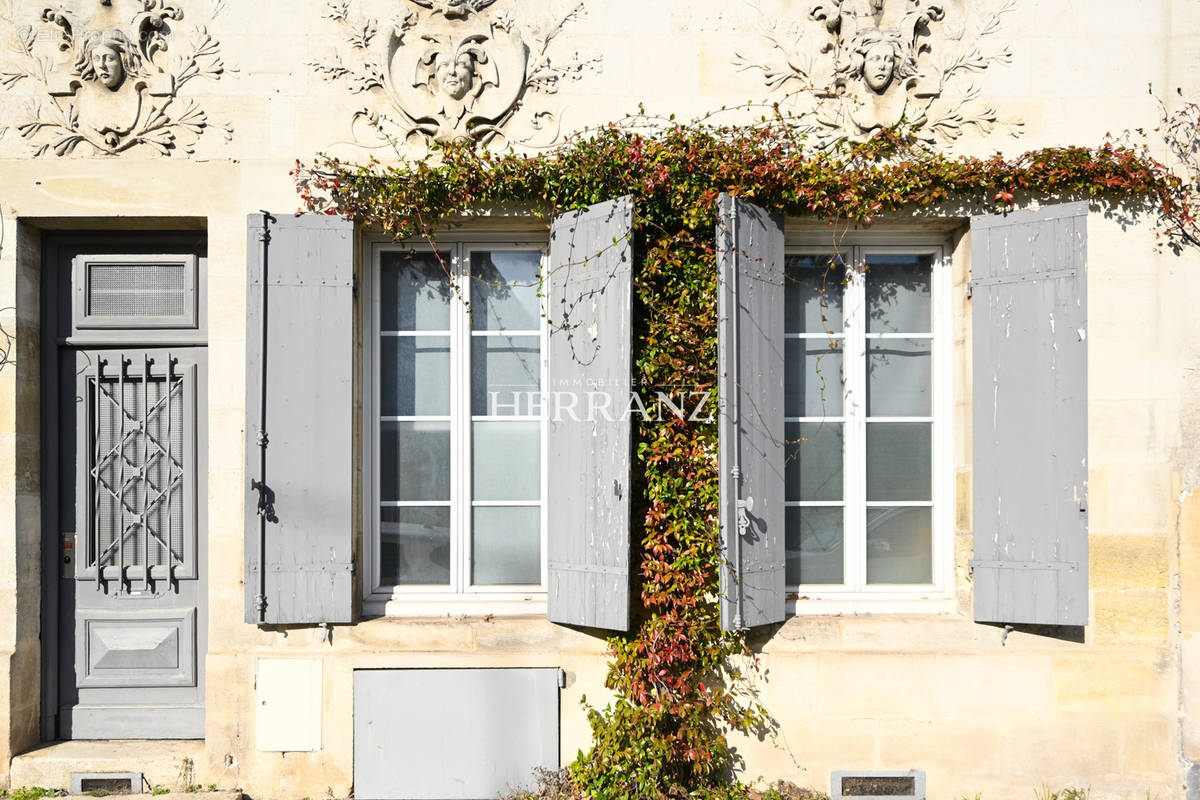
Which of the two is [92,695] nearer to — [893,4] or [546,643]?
[546,643]

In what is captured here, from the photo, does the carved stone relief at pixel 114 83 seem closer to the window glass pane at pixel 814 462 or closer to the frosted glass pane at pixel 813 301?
the frosted glass pane at pixel 813 301

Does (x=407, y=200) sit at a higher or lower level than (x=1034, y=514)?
higher

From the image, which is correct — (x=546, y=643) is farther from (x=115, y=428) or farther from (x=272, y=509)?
(x=115, y=428)

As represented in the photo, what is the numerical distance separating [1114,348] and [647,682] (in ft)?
8.95

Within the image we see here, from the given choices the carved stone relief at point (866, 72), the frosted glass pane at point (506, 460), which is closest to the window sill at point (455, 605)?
the frosted glass pane at point (506, 460)

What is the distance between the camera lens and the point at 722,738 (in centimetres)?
353

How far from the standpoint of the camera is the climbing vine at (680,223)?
348cm

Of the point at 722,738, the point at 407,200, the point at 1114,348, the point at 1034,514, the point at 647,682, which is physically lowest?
the point at 722,738

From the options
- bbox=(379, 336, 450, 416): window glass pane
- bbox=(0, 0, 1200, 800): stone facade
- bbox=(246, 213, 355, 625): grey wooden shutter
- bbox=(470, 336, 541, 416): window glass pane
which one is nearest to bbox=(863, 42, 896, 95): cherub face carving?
bbox=(0, 0, 1200, 800): stone facade

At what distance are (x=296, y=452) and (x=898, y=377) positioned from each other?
9.73 feet

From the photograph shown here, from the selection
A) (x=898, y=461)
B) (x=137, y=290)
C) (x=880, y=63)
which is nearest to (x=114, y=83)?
(x=137, y=290)

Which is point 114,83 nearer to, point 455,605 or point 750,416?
point 455,605

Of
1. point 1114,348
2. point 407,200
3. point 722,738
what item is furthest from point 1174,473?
point 407,200

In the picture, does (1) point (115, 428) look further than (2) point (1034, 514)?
Yes
